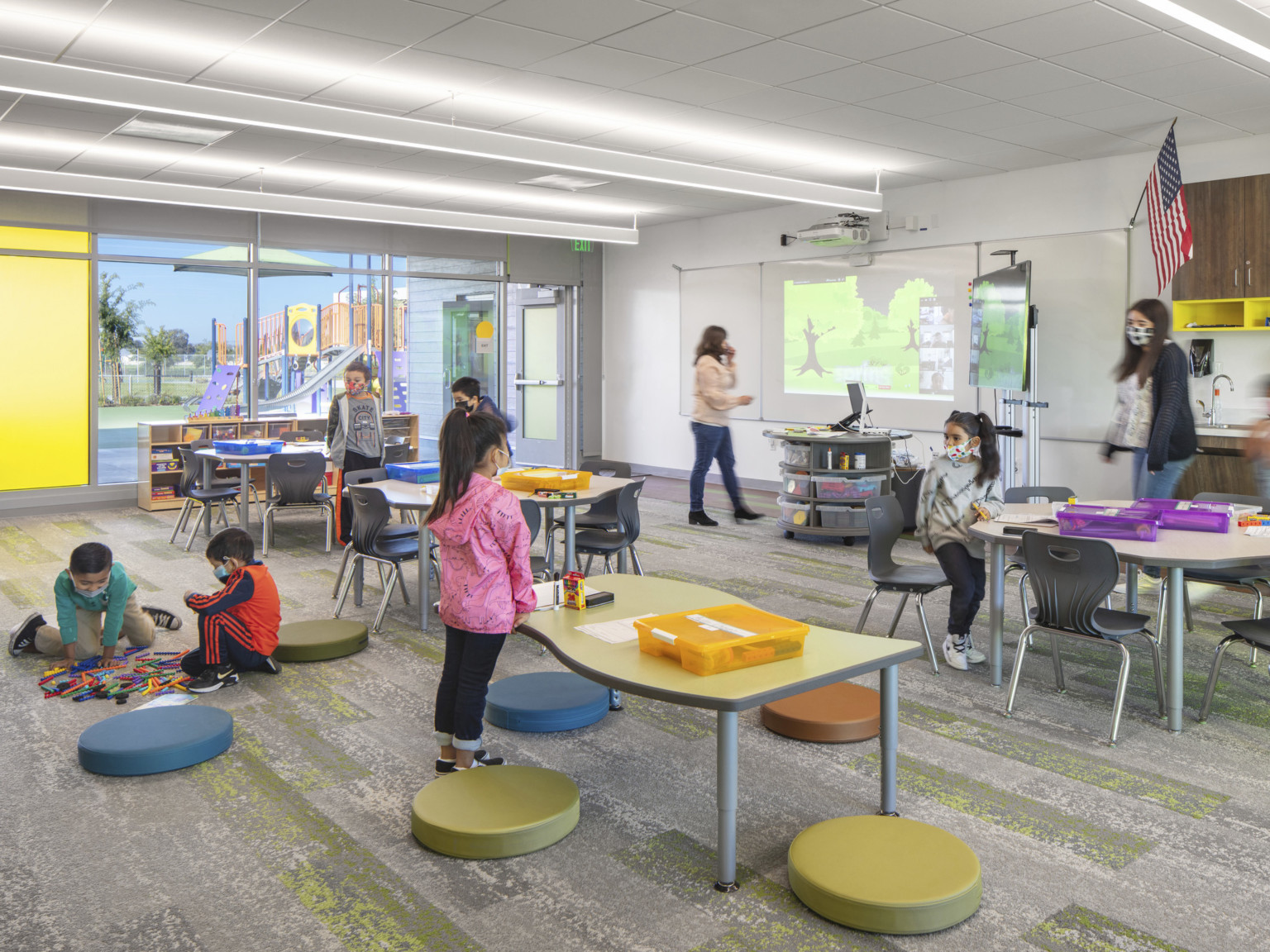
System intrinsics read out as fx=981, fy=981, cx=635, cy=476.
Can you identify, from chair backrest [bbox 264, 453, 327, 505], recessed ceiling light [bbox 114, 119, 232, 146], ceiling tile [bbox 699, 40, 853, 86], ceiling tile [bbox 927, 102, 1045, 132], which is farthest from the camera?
chair backrest [bbox 264, 453, 327, 505]

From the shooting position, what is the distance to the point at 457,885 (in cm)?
293

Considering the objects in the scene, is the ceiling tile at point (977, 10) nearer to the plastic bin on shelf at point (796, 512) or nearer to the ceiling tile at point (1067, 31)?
the ceiling tile at point (1067, 31)

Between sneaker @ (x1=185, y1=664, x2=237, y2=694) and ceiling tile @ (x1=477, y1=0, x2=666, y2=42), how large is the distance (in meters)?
3.30

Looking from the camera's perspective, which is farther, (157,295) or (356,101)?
(157,295)

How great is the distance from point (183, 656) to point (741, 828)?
9.89 feet

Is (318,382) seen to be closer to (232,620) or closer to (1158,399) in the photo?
(232,620)

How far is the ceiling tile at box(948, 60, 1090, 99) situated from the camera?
596cm

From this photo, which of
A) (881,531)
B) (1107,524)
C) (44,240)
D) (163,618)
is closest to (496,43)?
(881,531)

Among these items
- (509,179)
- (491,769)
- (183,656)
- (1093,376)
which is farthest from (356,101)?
(1093,376)

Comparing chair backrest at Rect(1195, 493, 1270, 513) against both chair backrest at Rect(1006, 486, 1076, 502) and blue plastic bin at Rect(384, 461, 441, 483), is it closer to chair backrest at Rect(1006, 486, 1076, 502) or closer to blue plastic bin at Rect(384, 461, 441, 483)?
chair backrest at Rect(1006, 486, 1076, 502)

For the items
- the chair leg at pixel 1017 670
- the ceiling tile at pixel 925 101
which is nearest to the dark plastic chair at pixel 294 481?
the ceiling tile at pixel 925 101

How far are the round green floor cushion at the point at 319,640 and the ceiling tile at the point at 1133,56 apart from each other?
521cm

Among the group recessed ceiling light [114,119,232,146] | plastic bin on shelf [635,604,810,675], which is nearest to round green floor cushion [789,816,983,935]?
plastic bin on shelf [635,604,810,675]

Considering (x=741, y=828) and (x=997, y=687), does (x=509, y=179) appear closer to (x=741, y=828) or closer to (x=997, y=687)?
(x=997, y=687)
